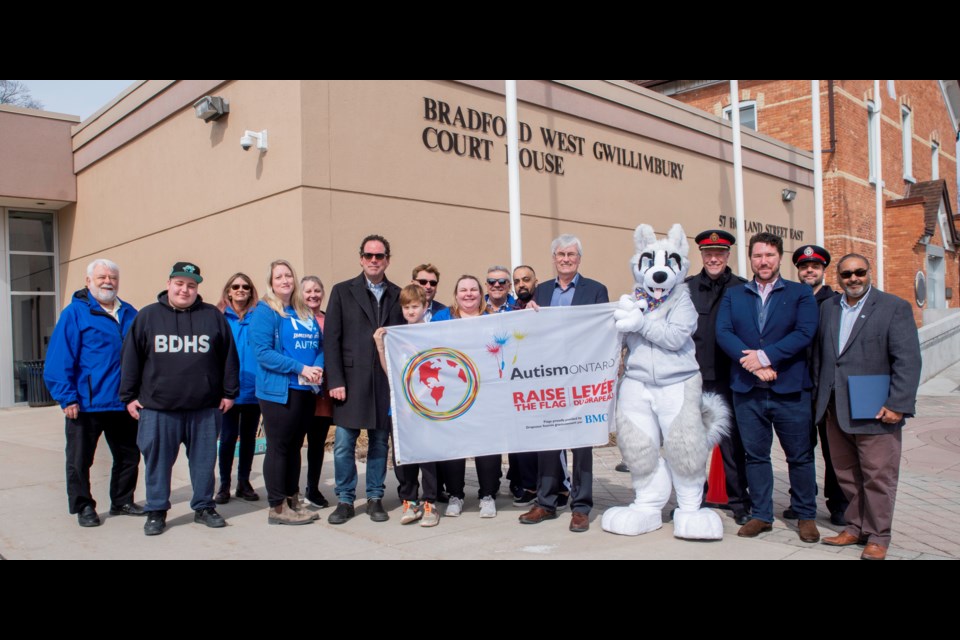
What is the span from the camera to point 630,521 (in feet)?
16.3

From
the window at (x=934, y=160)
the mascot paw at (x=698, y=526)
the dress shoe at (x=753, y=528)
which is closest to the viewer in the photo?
the mascot paw at (x=698, y=526)

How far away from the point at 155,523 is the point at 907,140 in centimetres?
2727

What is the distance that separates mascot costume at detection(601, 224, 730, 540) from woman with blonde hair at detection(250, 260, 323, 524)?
7.59 ft

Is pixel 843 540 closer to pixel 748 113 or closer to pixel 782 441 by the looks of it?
pixel 782 441

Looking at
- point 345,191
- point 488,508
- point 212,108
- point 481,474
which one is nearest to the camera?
point 488,508

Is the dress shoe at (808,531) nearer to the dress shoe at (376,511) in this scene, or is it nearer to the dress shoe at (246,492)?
the dress shoe at (376,511)

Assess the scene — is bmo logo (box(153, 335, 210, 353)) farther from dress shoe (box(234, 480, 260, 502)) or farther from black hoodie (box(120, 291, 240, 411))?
dress shoe (box(234, 480, 260, 502))

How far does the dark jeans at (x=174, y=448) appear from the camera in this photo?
5.19 metres

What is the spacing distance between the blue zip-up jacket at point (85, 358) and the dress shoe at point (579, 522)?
356cm

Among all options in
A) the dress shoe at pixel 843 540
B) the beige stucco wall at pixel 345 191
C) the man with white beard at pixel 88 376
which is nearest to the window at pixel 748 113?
the beige stucco wall at pixel 345 191

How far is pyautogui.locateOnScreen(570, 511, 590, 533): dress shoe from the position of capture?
5.09 meters

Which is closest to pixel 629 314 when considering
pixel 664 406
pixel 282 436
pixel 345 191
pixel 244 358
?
pixel 664 406

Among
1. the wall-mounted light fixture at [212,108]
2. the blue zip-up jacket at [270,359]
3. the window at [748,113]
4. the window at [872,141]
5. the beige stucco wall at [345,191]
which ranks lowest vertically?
the blue zip-up jacket at [270,359]

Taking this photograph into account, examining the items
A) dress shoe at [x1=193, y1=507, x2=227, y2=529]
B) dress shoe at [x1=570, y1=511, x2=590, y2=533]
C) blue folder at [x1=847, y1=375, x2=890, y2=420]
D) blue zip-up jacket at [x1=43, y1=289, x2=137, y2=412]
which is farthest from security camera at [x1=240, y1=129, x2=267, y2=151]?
blue folder at [x1=847, y1=375, x2=890, y2=420]
